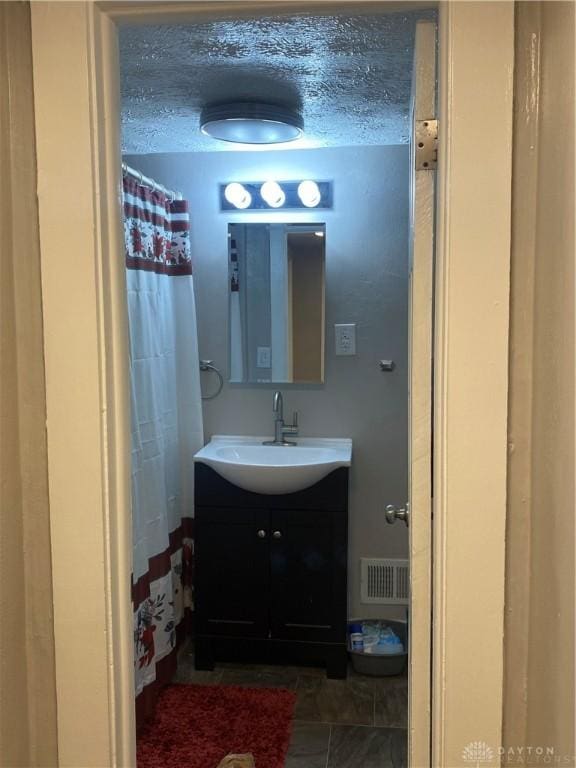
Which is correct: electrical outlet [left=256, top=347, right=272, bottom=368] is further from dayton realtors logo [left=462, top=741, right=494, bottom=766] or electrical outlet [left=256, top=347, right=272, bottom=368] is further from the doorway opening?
dayton realtors logo [left=462, top=741, right=494, bottom=766]

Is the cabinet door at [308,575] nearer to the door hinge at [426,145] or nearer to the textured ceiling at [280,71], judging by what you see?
the textured ceiling at [280,71]

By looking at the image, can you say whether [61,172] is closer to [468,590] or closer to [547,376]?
[547,376]

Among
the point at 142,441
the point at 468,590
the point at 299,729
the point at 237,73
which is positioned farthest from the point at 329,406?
the point at 468,590

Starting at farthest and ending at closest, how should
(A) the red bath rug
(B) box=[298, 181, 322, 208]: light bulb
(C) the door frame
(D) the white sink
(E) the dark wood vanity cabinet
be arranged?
(B) box=[298, 181, 322, 208]: light bulb, (E) the dark wood vanity cabinet, (D) the white sink, (A) the red bath rug, (C) the door frame

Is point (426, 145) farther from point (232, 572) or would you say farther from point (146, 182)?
point (232, 572)

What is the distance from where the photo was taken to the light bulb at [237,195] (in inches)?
130

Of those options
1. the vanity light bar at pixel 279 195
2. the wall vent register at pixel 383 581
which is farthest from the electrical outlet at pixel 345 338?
the wall vent register at pixel 383 581

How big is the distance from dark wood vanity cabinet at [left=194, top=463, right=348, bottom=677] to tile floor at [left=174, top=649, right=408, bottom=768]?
8 cm

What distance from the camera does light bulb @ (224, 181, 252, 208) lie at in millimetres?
3312

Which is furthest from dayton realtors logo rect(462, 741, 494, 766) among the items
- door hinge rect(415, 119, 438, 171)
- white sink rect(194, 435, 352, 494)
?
white sink rect(194, 435, 352, 494)

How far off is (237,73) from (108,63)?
0.99 metres

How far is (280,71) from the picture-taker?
229cm

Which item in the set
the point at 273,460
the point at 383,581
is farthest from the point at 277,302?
the point at 383,581

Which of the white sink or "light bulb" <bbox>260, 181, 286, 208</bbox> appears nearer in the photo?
the white sink
